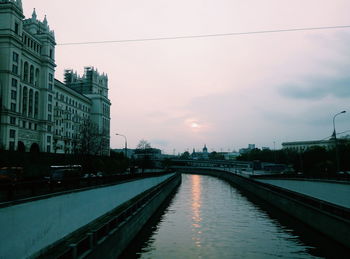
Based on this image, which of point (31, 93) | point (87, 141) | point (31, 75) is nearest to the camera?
point (87, 141)

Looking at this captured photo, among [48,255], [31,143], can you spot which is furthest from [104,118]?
[48,255]

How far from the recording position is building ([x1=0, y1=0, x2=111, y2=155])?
72938 millimetres

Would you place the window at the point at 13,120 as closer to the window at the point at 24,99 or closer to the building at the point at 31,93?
the building at the point at 31,93

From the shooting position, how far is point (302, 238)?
82.4ft

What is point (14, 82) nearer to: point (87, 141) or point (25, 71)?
point (25, 71)

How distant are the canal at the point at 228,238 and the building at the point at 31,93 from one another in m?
36.8

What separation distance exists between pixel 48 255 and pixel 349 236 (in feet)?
61.1

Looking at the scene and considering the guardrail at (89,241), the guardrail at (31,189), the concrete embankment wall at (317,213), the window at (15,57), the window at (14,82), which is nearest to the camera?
the guardrail at (89,241)

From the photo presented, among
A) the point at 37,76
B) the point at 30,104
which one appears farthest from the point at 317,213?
the point at 37,76

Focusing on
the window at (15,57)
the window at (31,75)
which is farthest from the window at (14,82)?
the window at (31,75)

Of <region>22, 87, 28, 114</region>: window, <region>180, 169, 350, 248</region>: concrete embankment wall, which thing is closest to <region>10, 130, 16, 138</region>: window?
<region>22, 87, 28, 114</region>: window

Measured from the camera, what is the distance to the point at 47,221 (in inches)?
557

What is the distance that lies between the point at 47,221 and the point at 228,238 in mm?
15149

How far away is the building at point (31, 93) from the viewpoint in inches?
2872
